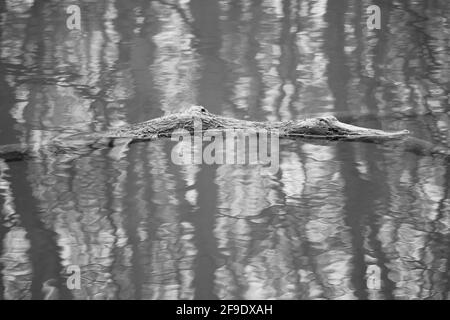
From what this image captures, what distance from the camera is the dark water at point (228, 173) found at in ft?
9.05

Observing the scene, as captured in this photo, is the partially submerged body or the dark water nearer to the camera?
the dark water

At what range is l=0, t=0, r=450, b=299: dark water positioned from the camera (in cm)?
276

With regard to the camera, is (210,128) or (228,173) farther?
(210,128)

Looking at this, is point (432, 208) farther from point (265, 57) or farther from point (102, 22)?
point (102, 22)

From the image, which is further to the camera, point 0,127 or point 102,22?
point 102,22

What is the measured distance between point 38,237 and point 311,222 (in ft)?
3.95

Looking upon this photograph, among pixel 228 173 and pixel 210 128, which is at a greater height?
pixel 210 128

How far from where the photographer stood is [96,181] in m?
3.35

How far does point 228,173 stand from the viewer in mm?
3410

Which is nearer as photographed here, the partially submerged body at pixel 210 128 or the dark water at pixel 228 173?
the dark water at pixel 228 173

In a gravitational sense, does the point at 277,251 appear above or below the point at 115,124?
below
